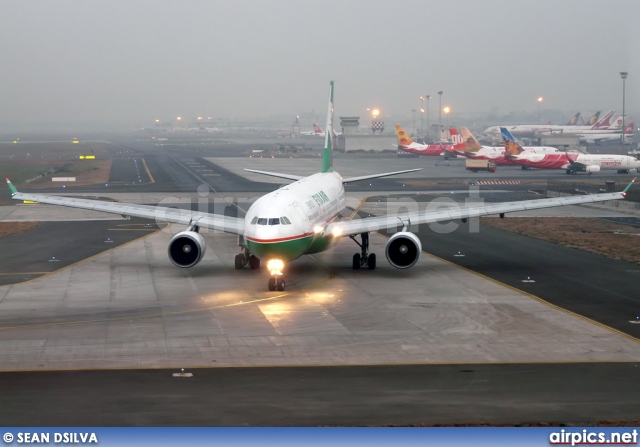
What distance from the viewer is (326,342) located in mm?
29734

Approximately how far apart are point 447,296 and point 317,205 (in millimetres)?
9062

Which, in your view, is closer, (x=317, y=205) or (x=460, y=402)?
(x=460, y=402)

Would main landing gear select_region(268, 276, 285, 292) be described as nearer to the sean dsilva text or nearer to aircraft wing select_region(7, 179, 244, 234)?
aircraft wing select_region(7, 179, 244, 234)

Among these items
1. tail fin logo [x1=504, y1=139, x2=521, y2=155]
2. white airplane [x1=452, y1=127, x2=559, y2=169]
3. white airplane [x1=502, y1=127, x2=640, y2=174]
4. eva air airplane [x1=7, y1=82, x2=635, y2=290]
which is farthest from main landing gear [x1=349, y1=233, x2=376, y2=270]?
white airplane [x1=452, y1=127, x2=559, y2=169]

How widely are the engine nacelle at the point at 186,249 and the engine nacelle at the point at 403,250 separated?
9.52 m

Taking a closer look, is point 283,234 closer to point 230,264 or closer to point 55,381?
point 230,264

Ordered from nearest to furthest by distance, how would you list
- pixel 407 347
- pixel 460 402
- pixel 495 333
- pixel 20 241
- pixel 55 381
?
pixel 460 402 → pixel 55 381 → pixel 407 347 → pixel 495 333 → pixel 20 241

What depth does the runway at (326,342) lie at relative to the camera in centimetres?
2217

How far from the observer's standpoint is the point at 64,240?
5594 cm

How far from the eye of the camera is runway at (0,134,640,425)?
72.7 ft

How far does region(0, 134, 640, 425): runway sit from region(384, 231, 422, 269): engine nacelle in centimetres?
110

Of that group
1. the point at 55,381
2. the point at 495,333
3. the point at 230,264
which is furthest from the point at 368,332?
the point at 230,264

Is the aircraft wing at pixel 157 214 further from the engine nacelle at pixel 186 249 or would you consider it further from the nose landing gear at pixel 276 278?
the nose landing gear at pixel 276 278

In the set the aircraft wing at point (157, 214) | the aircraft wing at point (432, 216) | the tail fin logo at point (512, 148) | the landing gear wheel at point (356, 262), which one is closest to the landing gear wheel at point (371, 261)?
the landing gear wheel at point (356, 262)
